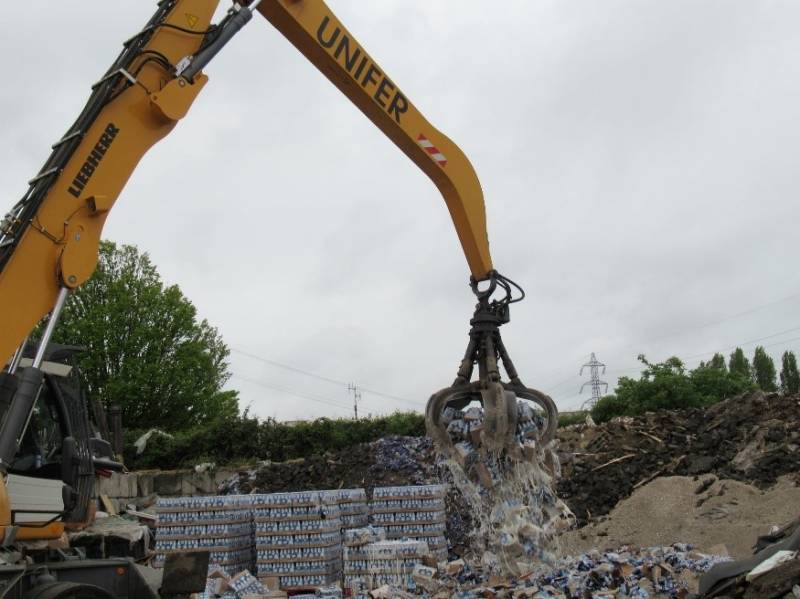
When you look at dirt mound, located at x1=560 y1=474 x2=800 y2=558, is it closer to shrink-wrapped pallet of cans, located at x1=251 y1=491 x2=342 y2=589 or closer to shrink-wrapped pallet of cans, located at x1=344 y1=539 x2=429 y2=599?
shrink-wrapped pallet of cans, located at x1=344 y1=539 x2=429 y2=599

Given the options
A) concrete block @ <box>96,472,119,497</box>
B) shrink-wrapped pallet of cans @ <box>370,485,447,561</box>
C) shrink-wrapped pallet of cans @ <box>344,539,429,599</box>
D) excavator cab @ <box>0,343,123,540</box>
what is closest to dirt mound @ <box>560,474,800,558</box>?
shrink-wrapped pallet of cans @ <box>370,485,447,561</box>

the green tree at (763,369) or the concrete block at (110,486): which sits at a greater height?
the green tree at (763,369)

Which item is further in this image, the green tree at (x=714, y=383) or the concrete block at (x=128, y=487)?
the green tree at (x=714, y=383)

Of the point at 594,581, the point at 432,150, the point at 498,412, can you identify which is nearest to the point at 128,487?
the point at 594,581

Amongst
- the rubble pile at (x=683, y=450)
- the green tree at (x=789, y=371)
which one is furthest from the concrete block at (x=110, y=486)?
the green tree at (x=789, y=371)

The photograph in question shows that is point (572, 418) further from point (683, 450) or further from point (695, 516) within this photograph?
point (695, 516)

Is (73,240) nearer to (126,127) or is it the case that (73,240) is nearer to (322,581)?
(126,127)

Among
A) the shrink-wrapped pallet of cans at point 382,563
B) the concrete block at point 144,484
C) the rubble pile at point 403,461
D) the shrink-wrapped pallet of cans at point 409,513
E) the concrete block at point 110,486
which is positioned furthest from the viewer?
the concrete block at point 144,484

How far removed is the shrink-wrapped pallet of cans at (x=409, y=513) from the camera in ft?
34.5

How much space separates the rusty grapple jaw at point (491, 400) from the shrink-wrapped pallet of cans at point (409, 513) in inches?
114

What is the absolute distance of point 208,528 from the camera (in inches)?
400

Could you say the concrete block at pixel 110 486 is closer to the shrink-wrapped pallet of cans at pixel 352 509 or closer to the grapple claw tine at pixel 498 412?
the shrink-wrapped pallet of cans at pixel 352 509

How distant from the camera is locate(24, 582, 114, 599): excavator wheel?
17.0ft

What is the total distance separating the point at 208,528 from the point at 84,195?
620 centimetres
